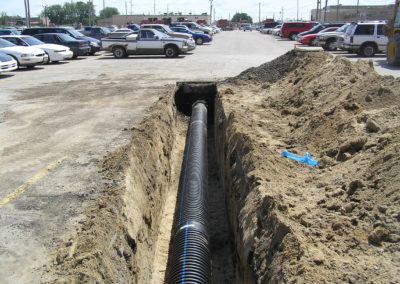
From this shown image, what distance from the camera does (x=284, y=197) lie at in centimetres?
479

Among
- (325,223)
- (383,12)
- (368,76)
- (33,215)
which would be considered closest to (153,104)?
(368,76)

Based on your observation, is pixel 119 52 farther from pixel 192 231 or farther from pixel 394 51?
pixel 192 231

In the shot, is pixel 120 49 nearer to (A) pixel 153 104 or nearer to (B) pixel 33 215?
(A) pixel 153 104

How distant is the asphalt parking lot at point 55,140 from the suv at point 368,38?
4.54 metres

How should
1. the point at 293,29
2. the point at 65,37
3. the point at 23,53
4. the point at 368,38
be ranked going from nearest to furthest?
1. the point at 23,53
2. the point at 368,38
3. the point at 65,37
4. the point at 293,29

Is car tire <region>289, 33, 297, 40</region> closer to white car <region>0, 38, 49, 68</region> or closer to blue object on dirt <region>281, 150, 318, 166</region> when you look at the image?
white car <region>0, 38, 49, 68</region>

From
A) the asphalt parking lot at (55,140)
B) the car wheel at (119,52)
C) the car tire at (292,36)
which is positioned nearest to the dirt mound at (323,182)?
the asphalt parking lot at (55,140)

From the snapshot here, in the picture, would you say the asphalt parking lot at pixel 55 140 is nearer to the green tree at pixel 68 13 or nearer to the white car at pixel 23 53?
the white car at pixel 23 53

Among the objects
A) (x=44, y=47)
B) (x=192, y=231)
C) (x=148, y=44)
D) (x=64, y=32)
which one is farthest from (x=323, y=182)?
(x=64, y=32)

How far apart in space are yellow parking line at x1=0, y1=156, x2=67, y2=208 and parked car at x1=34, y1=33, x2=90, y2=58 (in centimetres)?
1979

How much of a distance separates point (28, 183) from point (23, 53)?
50.5ft

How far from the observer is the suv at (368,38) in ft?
71.9

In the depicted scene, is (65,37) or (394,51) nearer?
(394,51)

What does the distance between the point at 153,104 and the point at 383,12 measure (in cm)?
8402
